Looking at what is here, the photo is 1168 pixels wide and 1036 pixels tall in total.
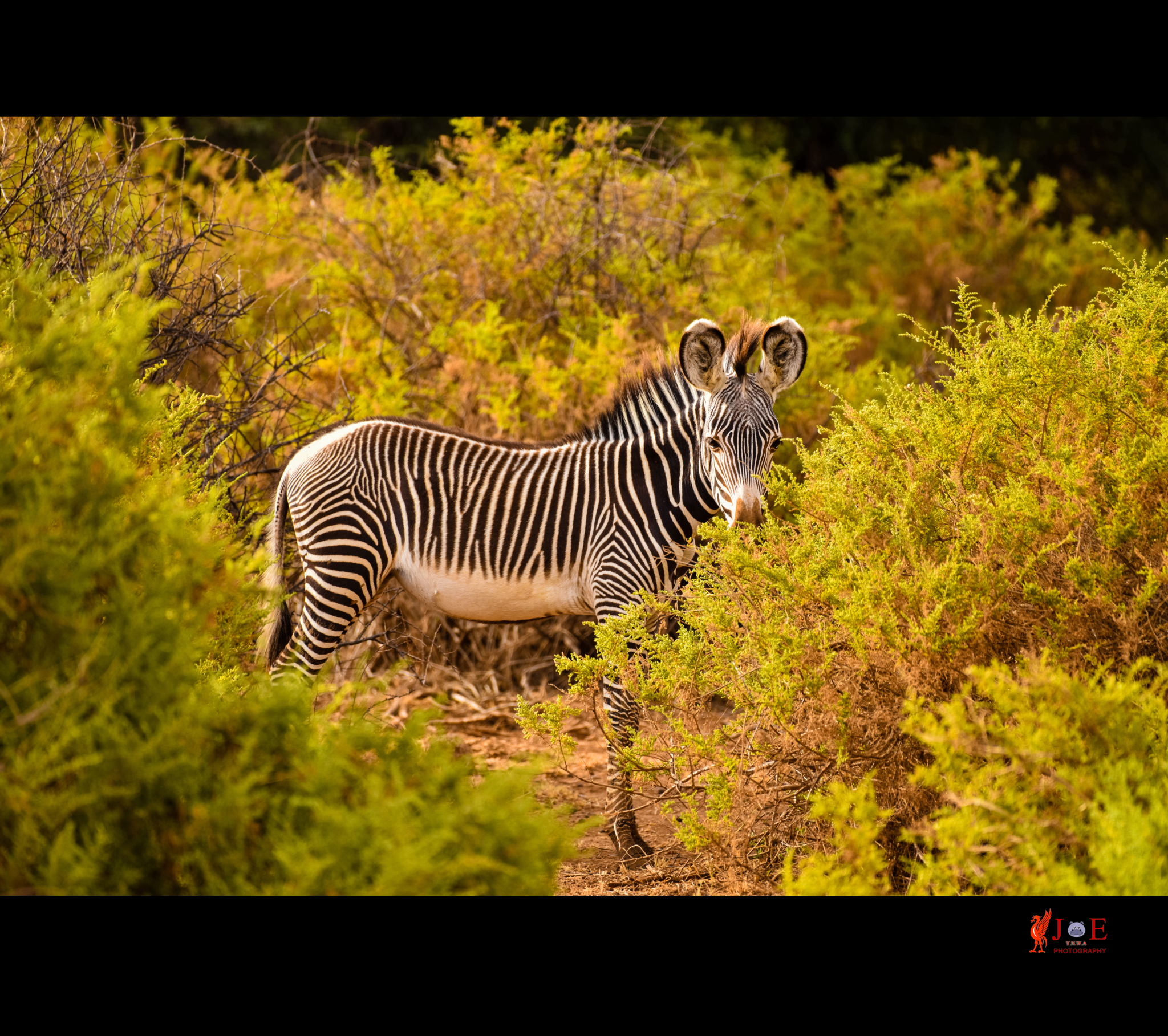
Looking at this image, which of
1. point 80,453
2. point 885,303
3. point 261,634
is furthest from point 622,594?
point 885,303

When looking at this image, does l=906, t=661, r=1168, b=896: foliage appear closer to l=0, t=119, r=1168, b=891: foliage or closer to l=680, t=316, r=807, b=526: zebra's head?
l=0, t=119, r=1168, b=891: foliage

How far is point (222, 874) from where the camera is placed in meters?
2.55

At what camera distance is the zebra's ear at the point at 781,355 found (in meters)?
5.06

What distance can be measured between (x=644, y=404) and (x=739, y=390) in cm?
64

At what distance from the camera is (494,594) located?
5391 millimetres

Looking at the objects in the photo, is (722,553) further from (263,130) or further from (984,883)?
(263,130)

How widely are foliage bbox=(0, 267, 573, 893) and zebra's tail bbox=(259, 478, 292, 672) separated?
221cm

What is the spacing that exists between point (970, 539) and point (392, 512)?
2.98 meters

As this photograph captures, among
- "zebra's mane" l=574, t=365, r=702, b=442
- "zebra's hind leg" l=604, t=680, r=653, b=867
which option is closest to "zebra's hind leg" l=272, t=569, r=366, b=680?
"zebra's hind leg" l=604, t=680, r=653, b=867

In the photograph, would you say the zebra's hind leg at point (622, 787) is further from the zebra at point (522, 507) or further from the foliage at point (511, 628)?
the foliage at point (511, 628)

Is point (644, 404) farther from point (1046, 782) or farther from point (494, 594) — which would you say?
point (1046, 782)

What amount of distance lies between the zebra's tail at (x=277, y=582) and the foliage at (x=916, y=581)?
5.68 ft
